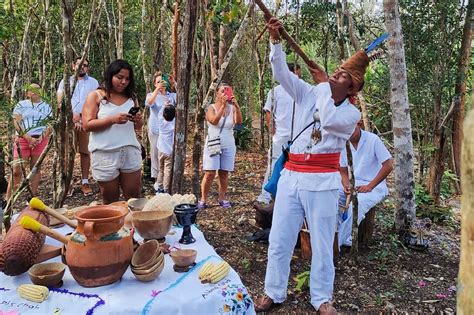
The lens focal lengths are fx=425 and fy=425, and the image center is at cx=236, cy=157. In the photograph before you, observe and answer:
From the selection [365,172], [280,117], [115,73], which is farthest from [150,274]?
[280,117]

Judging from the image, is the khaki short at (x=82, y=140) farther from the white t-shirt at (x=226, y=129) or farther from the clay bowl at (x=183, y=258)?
the clay bowl at (x=183, y=258)

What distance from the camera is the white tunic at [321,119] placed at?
276cm

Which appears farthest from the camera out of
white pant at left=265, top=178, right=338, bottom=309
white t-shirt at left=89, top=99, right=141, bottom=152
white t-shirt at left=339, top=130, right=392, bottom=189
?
white t-shirt at left=339, top=130, right=392, bottom=189

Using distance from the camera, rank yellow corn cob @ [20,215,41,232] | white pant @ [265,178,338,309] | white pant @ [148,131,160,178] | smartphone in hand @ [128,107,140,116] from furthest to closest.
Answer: white pant @ [148,131,160,178] < smartphone in hand @ [128,107,140,116] < white pant @ [265,178,338,309] < yellow corn cob @ [20,215,41,232]

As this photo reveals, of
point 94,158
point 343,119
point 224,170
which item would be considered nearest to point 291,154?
point 343,119

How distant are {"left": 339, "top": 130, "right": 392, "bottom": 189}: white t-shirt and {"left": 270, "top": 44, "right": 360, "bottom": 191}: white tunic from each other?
5.31ft

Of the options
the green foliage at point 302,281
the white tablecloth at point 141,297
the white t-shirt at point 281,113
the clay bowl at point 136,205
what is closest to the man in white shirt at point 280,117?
the white t-shirt at point 281,113

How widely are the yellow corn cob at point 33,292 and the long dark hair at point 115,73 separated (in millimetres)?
1934

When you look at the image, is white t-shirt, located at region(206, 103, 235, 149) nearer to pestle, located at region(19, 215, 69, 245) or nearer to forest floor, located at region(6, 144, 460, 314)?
forest floor, located at region(6, 144, 460, 314)

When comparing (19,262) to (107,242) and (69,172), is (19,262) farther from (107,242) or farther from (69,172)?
(69,172)

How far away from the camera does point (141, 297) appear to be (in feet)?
6.09

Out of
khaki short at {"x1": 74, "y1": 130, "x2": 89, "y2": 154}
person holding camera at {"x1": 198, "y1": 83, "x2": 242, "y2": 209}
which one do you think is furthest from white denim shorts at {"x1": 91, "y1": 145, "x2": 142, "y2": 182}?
khaki short at {"x1": 74, "y1": 130, "x2": 89, "y2": 154}

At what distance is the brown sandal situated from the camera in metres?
3.05

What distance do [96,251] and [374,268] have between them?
2.87 m
